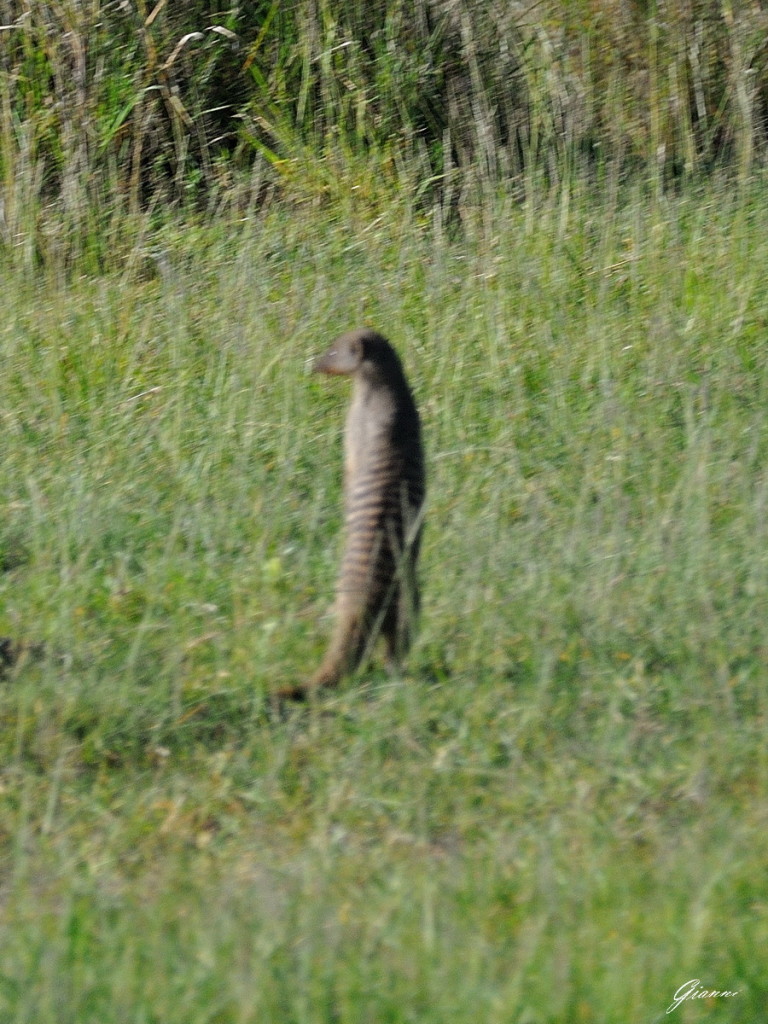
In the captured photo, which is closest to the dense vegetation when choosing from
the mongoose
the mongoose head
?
the mongoose

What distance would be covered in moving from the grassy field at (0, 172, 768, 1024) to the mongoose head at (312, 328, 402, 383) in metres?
0.44

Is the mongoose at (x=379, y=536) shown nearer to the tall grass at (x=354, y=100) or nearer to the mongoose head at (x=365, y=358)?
the mongoose head at (x=365, y=358)

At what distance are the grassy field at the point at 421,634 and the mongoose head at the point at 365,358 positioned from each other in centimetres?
44

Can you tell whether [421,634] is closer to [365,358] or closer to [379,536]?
[379,536]

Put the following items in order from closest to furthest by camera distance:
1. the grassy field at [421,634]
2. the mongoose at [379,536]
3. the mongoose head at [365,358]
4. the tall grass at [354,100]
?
the grassy field at [421,634], the mongoose at [379,536], the mongoose head at [365,358], the tall grass at [354,100]

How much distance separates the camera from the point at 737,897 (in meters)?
2.55

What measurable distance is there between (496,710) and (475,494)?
1.20 metres

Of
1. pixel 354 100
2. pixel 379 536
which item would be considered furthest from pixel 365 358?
pixel 354 100

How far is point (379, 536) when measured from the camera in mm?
3246

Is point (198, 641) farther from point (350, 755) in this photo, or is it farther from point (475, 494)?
point (475, 494)

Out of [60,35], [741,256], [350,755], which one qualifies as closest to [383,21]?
[60,35]

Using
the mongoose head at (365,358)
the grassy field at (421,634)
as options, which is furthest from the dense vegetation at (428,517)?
the mongoose head at (365,358)

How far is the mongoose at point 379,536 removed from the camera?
325 centimetres

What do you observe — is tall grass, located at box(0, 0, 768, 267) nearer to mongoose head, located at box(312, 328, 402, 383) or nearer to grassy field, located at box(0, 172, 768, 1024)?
grassy field, located at box(0, 172, 768, 1024)
